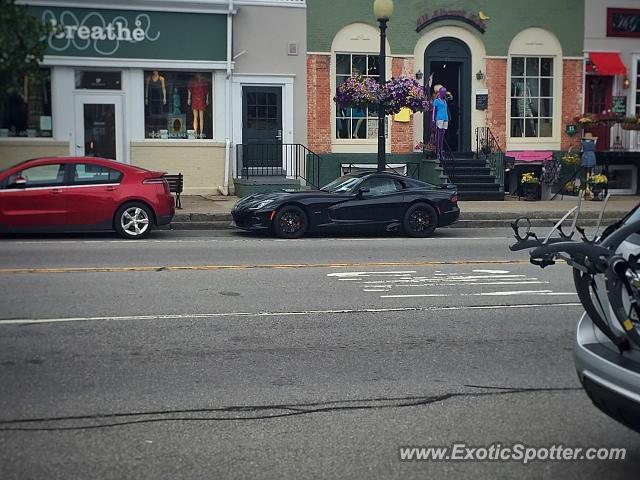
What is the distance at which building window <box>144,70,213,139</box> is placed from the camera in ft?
73.8

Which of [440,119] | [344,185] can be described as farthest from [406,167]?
[344,185]

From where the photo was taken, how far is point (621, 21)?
82.8ft

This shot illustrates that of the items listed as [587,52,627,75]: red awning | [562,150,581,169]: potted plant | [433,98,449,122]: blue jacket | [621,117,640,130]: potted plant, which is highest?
[587,52,627,75]: red awning

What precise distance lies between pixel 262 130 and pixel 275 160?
0.85 meters

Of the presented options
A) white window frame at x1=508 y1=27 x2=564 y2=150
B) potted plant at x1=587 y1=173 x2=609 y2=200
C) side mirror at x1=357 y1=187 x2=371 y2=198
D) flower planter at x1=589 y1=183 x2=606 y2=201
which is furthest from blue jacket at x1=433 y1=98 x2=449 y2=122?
side mirror at x1=357 y1=187 x2=371 y2=198

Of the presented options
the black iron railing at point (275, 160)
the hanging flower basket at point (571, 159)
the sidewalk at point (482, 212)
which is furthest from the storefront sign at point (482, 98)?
the black iron railing at point (275, 160)

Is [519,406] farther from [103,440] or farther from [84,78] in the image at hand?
[84,78]

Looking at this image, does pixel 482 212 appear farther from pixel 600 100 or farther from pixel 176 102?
pixel 176 102

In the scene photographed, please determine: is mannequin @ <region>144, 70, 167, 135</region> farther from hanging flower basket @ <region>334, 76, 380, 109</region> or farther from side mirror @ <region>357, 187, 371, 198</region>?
side mirror @ <region>357, 187, 371, 198</region>

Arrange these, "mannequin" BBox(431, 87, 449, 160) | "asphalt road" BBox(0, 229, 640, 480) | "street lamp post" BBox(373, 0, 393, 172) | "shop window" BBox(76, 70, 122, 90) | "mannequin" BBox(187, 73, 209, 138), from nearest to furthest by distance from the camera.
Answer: "asphalt road" BBox(0, 229, 640, 480)
"street lamp post" BBox(373, 0, 393, 172)
"shop window" BBox(76, 70, 122, 90)
"mannequin" BBox(187, 73, 209, 138)
"mannequin" BBox(431, 87, 449, 160)

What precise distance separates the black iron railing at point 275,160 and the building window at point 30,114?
15.7ft

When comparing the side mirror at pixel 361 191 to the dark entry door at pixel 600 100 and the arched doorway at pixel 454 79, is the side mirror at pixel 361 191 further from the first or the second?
the dark entry door at pixel 600 100

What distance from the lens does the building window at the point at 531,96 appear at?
82.3 feet

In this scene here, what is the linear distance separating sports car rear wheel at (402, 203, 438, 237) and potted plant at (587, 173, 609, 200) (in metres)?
8.47
